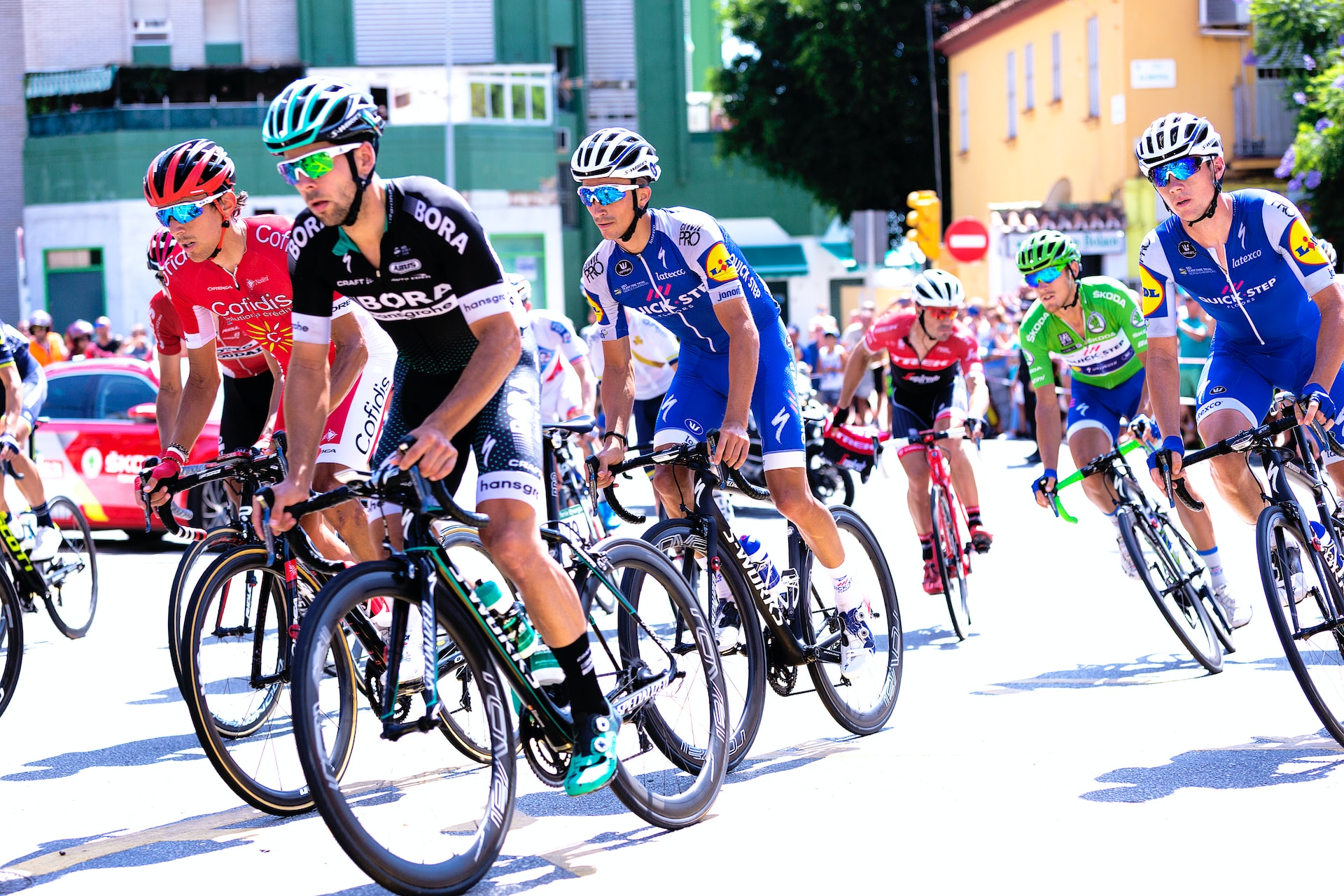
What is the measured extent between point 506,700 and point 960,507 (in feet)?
17.6

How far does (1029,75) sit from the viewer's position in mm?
40812

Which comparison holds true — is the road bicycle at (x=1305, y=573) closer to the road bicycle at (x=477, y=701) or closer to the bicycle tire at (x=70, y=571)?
the road bicycle at (x=477, y=701)

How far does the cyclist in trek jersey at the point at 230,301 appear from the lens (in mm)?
6277

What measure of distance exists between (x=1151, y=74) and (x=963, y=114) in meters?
10.0

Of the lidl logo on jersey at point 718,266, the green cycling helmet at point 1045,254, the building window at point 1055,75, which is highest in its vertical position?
the building window at point 1055,75

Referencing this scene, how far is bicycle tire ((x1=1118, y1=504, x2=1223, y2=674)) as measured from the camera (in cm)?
757

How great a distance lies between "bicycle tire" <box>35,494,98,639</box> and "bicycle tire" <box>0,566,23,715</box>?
2226mm

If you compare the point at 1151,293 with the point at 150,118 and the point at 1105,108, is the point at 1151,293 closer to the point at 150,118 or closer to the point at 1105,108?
the point at 1105,108

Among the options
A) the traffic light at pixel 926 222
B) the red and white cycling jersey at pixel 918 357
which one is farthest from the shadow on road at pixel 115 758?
the traffic light at pixel 926 222

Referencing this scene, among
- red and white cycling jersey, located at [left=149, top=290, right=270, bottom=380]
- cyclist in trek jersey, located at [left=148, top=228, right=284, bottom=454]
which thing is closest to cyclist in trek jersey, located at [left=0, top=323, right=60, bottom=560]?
cyclist in trek jersey, located at [left=148, top=228, right=284, bottom=454]

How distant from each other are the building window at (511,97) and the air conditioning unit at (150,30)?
8.20 metres

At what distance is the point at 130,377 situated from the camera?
14.8 meters

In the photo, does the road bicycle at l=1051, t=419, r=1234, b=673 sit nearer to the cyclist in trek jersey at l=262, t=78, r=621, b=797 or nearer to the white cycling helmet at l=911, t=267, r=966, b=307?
the white cycling helmet at l=911, t=267, r=966, b=307

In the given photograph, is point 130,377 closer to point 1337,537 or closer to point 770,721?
point 770,721
